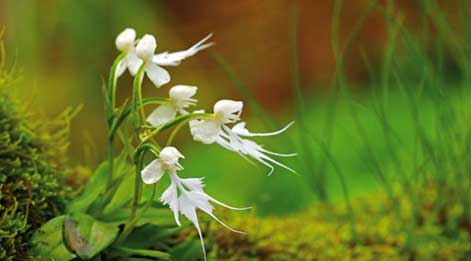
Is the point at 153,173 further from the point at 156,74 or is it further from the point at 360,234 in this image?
the point at 360,234

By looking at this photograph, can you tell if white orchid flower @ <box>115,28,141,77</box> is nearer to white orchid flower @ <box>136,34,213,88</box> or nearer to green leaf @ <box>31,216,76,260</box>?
white orchid flower @ <box>136,34,213,88</box>

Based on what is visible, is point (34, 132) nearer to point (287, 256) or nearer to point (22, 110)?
point (22, 110)

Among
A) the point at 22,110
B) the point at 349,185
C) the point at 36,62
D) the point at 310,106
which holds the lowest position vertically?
the point at 349,185

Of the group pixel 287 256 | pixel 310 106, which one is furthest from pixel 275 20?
pixel 287 256

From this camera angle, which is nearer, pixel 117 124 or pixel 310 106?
pixel 117 124

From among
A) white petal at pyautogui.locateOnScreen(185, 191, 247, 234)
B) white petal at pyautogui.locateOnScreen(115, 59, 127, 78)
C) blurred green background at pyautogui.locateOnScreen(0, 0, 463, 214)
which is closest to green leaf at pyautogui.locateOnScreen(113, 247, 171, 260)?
white petal at pyautogui.locateOnScreen(185, 191, 247, 234)
